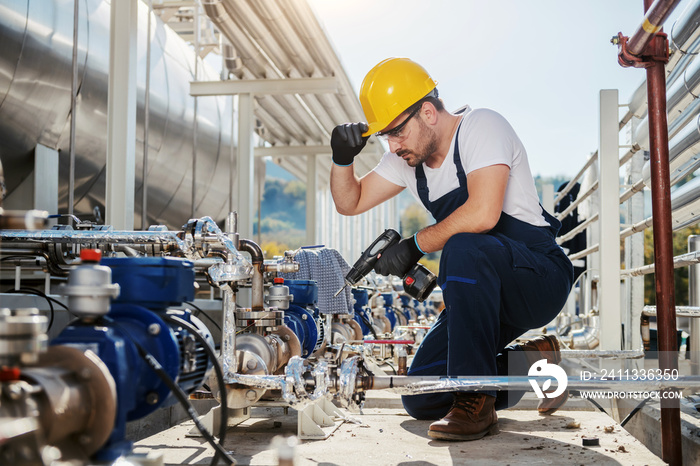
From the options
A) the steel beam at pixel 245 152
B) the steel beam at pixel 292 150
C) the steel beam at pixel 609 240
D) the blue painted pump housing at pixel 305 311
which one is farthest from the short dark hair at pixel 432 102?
the steel beam at pixel 292 150

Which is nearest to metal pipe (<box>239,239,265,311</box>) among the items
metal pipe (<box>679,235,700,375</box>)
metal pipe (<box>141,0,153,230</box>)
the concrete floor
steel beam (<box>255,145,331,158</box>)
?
the concrete floor

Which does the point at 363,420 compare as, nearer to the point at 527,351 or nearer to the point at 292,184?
the point at 527,351

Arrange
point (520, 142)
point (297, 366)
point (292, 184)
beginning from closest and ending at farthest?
1. point (297, 366)
2. point (520, 142)
3. point (292, 184)

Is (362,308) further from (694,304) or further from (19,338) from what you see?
(19,338)

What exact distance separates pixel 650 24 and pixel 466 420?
1.14 metres

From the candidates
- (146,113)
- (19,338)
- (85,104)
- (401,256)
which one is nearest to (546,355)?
(401,256)

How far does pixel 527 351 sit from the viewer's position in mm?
2402

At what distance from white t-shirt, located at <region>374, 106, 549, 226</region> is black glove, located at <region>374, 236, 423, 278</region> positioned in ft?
0.90

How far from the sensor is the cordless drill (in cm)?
222

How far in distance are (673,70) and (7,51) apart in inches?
138

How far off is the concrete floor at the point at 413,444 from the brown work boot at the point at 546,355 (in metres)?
0.04

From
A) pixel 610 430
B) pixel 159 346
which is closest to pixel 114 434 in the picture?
pixel 159 346

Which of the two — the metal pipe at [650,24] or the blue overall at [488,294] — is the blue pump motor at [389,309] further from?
the metal pipe at [650,24]

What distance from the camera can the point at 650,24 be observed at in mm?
1813
